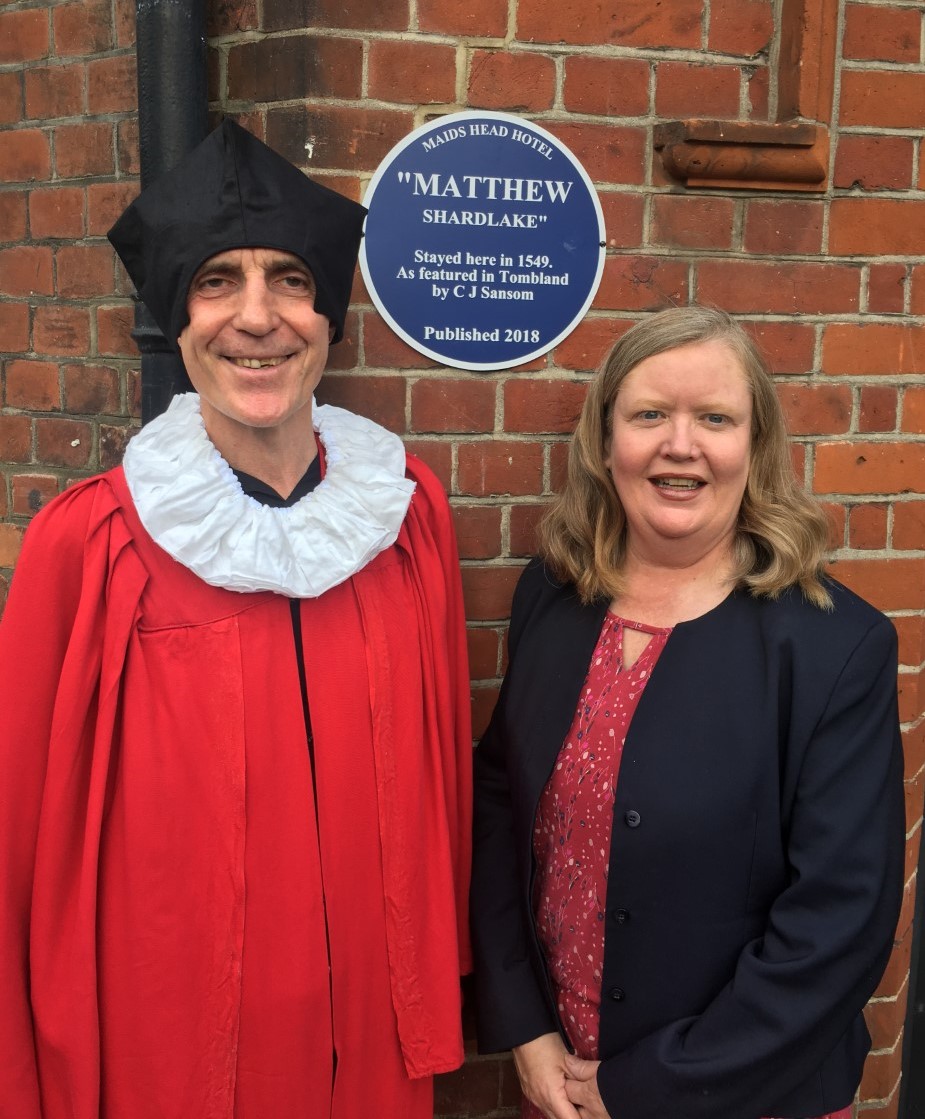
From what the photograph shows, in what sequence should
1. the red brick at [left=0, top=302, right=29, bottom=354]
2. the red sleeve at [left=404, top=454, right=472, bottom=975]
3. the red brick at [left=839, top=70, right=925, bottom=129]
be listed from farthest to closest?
the red brick at [left=0, top=302, right=29, bottom=354] < the red brick at [left=839, top=70, right=925, bottom=129] < the red sleeve at [left=404, top=454, right=472, bottom=975]

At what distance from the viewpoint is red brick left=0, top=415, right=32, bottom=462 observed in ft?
8.52

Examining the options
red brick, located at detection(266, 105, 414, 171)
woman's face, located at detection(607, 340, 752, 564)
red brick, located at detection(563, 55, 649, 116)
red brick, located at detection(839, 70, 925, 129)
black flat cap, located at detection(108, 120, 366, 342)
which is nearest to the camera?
black flat cap, located at detection(108, 120, 366, 342)

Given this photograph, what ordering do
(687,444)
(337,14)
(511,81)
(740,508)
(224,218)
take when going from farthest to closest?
(511,81) < (337,14) < (740,508) < (687,444) < (224,218)

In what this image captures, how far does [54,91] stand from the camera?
2.46 meters

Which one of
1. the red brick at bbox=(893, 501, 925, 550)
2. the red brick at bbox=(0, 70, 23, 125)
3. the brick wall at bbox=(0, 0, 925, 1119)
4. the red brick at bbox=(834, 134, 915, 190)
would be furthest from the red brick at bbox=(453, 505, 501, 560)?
the red brick at bbox=(0, 70, 23, 125)

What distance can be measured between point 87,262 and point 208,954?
1505 millimetres

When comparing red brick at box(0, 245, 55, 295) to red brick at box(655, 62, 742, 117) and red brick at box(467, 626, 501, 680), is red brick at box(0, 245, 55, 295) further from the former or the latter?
red brick at box(655, 62, 742, 117)

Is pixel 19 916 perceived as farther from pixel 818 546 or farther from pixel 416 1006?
pixel 818 546

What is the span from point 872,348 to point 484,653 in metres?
1.08

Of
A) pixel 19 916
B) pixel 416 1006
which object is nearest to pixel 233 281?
pixel 19 916

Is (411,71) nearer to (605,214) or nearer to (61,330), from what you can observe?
(605,214)

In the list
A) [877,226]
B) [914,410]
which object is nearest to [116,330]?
[877,226]

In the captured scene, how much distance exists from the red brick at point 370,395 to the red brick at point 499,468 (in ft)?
0.52

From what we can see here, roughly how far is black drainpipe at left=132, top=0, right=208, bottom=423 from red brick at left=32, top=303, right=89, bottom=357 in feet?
1.47
